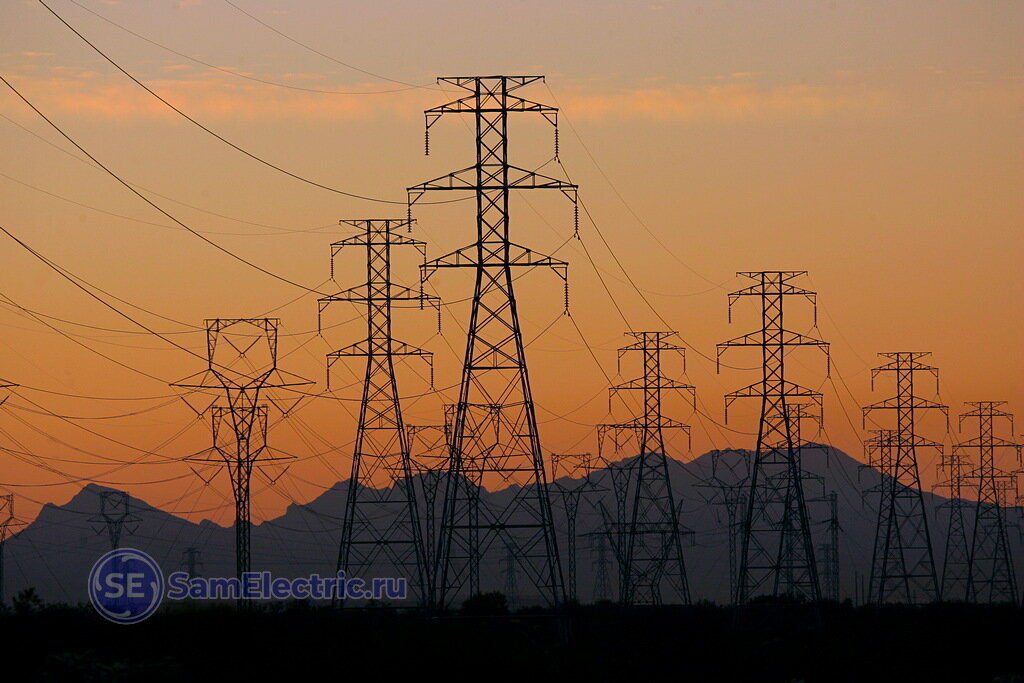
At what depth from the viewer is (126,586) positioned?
72375 millimetres

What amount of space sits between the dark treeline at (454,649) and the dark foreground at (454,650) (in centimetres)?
6

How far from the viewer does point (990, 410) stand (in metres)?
121

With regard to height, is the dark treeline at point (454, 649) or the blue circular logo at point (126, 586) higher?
the blue circular logo at point (126, 586)

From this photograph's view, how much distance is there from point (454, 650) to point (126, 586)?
25959 mm

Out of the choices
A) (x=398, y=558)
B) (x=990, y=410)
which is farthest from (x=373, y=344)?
(x=990, y=410)

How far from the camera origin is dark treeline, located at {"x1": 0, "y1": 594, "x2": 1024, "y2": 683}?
4653cm

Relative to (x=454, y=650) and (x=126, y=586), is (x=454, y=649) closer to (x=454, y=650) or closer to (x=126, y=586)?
(x=454, y=650)

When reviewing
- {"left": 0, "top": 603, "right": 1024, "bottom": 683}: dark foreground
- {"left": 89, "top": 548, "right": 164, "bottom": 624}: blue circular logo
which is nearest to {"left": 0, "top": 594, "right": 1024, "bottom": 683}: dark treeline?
{"left": 0, "top": 603, "right": 1024, "bottom": 683}: dark foreground

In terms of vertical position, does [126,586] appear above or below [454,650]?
above

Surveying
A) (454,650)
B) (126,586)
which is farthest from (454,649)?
(126,586)

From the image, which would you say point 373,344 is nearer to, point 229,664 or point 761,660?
point 761,660

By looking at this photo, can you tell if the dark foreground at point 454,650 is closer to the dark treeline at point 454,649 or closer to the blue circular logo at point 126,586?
the dark treeline at point 454,649

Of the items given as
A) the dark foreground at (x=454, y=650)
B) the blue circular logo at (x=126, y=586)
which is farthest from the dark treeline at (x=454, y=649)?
the blue circular logo at (x=126, y=586)

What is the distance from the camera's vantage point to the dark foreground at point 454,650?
4644 centimetres
